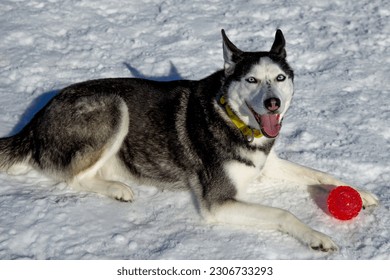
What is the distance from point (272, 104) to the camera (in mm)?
3658

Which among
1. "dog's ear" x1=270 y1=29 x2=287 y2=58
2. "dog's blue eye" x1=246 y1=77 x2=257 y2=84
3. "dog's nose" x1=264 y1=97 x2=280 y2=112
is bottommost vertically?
"dog's nose" x1=264 y1=97 x2=280 y2=112

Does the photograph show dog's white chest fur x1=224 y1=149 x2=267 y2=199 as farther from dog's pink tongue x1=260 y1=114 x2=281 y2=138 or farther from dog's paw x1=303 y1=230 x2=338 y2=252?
dog's paw x1=303 y1=230 x2=338 y2=252

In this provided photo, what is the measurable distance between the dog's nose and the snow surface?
2.98 feet

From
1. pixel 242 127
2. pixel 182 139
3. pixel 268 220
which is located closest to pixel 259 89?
pixel 242 127

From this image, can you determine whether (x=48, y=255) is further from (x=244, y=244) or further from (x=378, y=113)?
(x=378, y=113)

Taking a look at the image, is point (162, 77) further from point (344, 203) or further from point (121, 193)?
point (344, 203)

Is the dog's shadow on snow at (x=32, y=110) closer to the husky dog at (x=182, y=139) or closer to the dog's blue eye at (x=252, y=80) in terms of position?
the husky dog at (x=182, y=139)

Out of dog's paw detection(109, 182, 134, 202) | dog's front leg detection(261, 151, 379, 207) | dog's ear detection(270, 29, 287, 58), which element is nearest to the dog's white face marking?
dog's ear detection(270, 29, 287, 58)

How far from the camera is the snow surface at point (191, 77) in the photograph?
374cm

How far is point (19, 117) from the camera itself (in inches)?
204

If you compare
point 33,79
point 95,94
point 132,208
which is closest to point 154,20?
point 33,79

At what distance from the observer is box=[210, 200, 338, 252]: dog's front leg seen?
3650 millimetres

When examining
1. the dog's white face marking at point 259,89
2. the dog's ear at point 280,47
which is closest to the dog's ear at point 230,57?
the dog's white face marking at point 259,89

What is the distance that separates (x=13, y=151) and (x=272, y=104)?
2.14m
